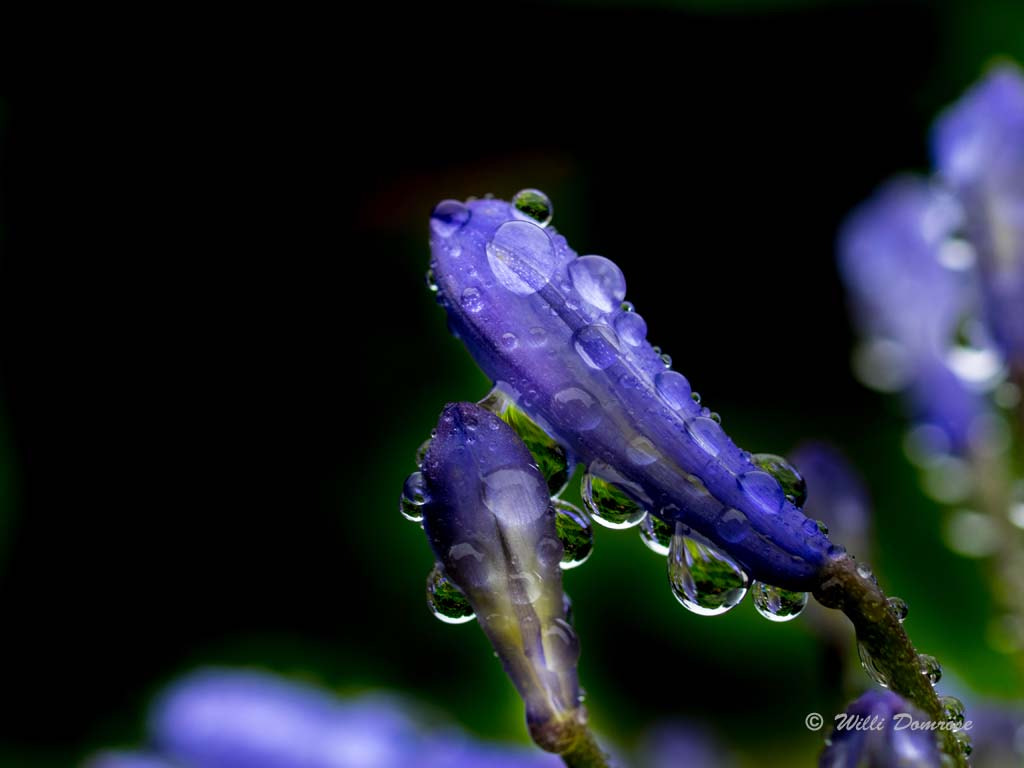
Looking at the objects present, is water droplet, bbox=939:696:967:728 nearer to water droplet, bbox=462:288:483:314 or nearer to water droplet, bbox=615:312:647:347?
→ water droplet, bbox=615:312:647:347

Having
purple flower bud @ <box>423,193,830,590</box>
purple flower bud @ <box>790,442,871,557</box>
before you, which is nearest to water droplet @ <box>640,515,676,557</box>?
purple flower bud @ <box>423,193,830,590</box>

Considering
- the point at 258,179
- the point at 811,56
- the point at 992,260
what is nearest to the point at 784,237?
the point at 811,56

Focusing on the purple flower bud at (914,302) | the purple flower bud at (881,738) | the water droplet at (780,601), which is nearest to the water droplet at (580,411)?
the water droplet at (780,601)

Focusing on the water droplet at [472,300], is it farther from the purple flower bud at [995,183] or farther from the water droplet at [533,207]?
the purple flower bud at [995,183]

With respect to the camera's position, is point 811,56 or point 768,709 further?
point 811,56

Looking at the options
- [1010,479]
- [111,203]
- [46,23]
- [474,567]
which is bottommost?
[474,567]

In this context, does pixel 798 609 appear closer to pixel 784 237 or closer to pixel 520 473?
pixel 520 473

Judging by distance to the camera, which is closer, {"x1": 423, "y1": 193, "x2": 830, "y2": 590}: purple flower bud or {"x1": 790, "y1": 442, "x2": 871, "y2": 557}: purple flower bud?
→ {"x1": 423, "y1": 193, "x2": 830, "y2": 590}: purple flower bud
